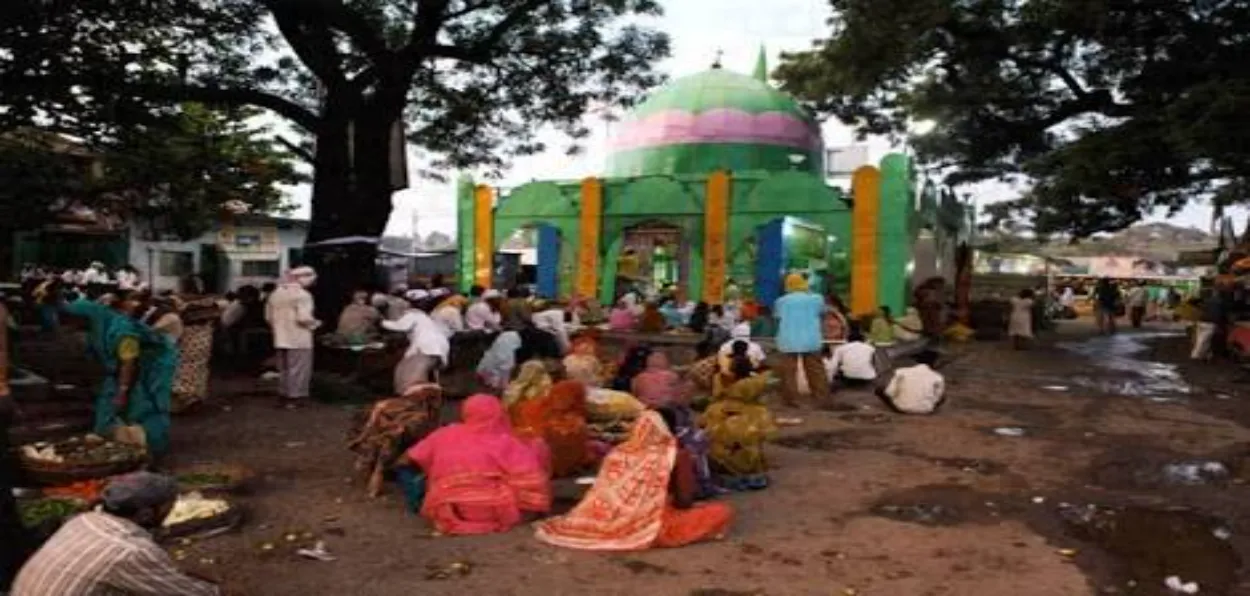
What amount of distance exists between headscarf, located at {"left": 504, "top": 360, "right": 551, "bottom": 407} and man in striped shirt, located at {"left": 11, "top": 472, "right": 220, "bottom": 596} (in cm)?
441

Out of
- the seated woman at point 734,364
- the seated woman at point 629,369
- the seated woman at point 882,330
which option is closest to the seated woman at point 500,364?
the seated woman at point 629,369

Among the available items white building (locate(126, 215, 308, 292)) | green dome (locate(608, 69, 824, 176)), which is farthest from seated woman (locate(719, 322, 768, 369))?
white building (locate(126, 215, 308, 292))

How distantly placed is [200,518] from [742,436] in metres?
3.64

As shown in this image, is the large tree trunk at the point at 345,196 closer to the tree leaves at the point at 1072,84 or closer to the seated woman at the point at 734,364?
the seated woman at the point at 734,364

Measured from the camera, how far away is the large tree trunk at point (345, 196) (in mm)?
13898

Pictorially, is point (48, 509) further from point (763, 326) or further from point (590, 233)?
point (590, 233)

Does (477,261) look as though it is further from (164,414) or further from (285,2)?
(164,414)

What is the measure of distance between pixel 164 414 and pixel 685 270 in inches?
570

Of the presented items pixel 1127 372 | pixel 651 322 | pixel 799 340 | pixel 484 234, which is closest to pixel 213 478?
pixel 799 340

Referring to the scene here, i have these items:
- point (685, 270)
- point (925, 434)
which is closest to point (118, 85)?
point (925, 434)

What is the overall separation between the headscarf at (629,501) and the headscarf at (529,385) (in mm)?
1967

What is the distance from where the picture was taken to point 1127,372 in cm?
1625

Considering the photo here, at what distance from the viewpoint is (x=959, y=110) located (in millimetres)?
21328

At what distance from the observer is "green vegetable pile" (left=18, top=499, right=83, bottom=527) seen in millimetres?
5400
